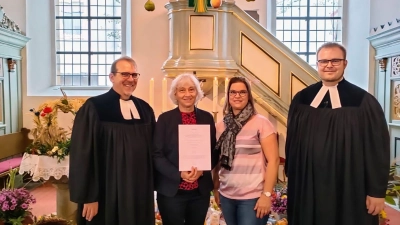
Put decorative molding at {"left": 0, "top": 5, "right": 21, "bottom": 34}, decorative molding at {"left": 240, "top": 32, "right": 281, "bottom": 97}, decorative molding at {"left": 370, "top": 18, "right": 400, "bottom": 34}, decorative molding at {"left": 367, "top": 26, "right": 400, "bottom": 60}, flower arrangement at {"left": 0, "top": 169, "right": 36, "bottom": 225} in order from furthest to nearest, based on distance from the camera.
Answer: decorative molding at {"left": 0, "top": 5, "right": 21, "bottom": 34}
decorative molding at {"left": 367, "top": 26, "right": 400, "bottom": 60}
decorative molding at {"left": 370, "top": 18, "right": 400, "bottom": 34}
decorative molding at {"left": 240, "top": 32, "right": 281, "bottom": 97}
flower arrangement at {"left": 0, "top": 169, "right": 36, "bottom": 225}

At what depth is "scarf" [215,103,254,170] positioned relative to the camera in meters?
2.39

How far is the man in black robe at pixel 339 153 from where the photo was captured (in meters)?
2.28

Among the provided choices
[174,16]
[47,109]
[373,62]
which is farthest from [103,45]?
[373,62]

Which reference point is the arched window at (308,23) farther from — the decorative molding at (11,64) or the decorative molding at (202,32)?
the decorative molding at (11,64)

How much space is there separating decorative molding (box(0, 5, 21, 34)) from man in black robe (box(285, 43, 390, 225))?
5.59 m

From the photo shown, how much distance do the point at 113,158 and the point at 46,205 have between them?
3286mm

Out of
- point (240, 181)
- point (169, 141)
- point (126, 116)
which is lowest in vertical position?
point (240, 181)

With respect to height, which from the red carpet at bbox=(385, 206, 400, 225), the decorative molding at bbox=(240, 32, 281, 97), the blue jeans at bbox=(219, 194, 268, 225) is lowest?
the red carpet at bbox=(385, 206, 400, 225)

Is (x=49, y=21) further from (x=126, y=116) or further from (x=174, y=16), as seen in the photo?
(x=126, y=116)

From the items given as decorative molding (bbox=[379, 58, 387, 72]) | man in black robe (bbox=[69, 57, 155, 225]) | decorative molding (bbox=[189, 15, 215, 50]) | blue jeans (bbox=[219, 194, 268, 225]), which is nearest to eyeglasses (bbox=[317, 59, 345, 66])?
blue jeans (bbox=[219, 194, 268, 225])

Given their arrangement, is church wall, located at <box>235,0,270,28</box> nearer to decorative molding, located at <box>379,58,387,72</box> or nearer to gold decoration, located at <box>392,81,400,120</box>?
decorative molding, located at <box>379,58,387,72</box>

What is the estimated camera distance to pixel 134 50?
22.9 ft

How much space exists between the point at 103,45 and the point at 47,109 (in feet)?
A: 14.4

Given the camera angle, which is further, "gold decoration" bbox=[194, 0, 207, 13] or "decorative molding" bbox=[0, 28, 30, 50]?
"decorative molding" bbox=[0, 28, 30, 50]
